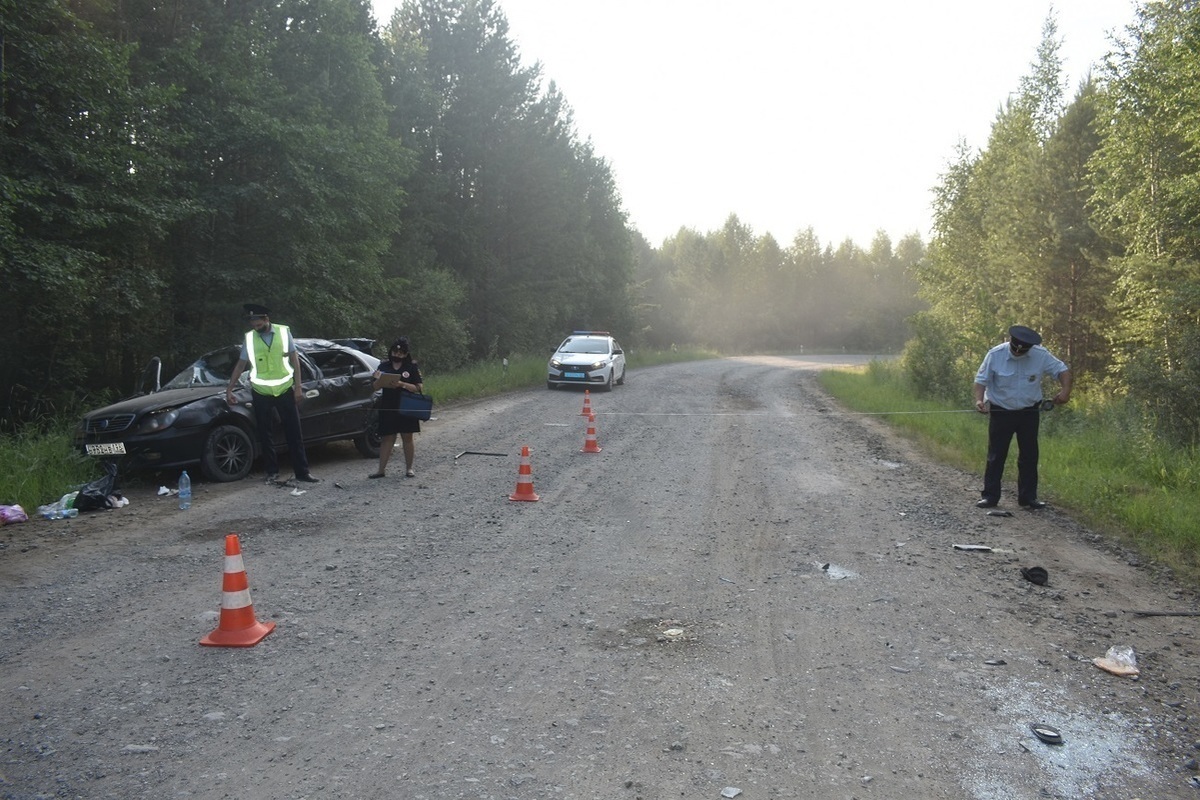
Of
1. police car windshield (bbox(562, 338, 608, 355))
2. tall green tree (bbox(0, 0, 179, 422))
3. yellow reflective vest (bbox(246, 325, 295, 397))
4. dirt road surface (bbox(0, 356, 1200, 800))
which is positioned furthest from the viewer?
police car windshield (bbox(562, 338, 608, 355))

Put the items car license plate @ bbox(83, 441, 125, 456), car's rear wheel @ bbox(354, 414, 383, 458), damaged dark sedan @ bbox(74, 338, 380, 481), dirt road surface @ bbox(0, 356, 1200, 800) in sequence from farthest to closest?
car's rear wheel @ bbox(354, 414, 383, 458) < damaged dark sedan @ bbox(74, 338, 380, 481) < car license plate @ bbox(83, 441, 125, 456) < dirt road surface @ bbox(0, 356, 1200, 800)

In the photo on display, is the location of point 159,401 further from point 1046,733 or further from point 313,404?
point 1046,733

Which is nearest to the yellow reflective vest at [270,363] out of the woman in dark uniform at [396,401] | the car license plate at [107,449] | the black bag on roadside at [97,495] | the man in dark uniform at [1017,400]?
the woman in dark uniform at [396,401]

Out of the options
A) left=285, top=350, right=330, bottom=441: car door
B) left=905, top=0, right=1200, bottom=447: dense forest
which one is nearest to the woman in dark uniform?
left=285, top=350, right=330, bottom=441: car door

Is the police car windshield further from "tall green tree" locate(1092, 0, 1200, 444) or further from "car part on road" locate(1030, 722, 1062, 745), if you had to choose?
"car part on road" locate(1030, 722, 1062, 745)

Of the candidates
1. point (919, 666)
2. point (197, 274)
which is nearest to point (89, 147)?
point (197, 274)

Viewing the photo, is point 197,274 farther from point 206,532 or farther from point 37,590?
point 37,590

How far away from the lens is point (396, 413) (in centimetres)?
1030

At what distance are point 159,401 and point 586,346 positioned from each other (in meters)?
17.0

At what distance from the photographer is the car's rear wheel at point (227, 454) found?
977cm

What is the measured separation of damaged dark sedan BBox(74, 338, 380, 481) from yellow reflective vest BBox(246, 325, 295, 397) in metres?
0.64

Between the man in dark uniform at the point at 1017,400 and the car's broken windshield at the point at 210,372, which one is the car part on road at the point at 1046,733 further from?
the car's broken windshield at the point at 210,372

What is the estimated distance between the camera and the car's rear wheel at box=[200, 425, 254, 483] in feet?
32.1

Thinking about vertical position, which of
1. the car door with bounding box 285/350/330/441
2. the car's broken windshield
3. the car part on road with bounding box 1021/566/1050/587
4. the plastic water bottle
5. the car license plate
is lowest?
the car part on road with bounding box 1021/566/1050/587
